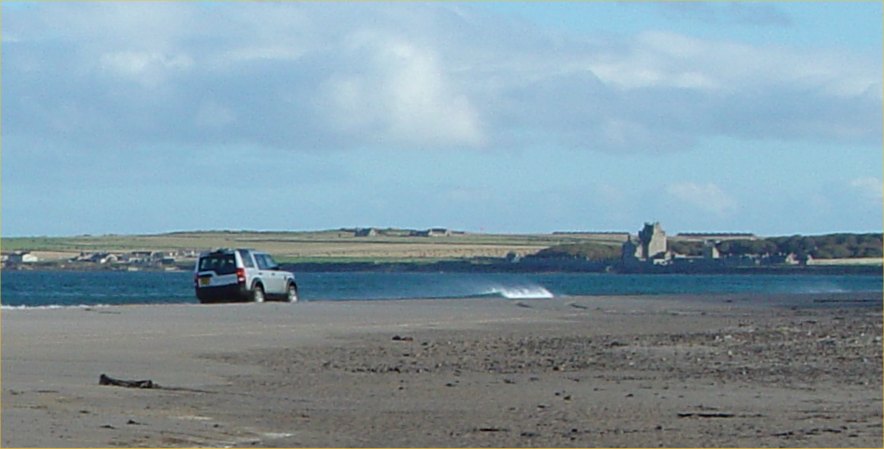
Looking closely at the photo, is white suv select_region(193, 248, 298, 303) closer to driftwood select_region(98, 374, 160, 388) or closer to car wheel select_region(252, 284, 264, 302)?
car wheel select_region(252, 284, 264, 302)

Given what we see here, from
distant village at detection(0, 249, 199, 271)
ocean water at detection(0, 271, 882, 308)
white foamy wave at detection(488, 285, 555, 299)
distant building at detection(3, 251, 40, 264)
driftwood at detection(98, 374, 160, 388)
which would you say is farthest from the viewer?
distant building at detection(3, 251, 40, 264)

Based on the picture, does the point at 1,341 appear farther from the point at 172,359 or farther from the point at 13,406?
the point at 13,406

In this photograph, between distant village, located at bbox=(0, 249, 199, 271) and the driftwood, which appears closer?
the driftwood

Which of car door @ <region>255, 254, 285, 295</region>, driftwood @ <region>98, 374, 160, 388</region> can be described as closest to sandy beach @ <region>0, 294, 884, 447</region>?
driftwood @ <region>98, 374, 160, 388</region>

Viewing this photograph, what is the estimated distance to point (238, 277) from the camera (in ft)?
123

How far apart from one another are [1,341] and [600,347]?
7.83 metres

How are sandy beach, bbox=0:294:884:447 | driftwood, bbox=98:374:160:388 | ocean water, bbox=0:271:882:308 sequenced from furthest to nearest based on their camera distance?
ocean water, bbox=0:271:882:308 < driftwood, bbox=98:374:160:388 < sandy beach, bbox=0:294:884:447

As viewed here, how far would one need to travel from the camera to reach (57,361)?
1762 centimetres

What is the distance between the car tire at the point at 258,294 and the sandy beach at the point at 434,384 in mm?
9086

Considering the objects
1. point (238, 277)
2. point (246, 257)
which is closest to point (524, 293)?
point (246, 257)

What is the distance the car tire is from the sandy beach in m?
9.09

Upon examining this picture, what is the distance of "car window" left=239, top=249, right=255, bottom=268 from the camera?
37.8 metres

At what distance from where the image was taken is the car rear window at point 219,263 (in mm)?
37750

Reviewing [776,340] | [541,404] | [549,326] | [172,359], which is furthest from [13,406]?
[549,326]
